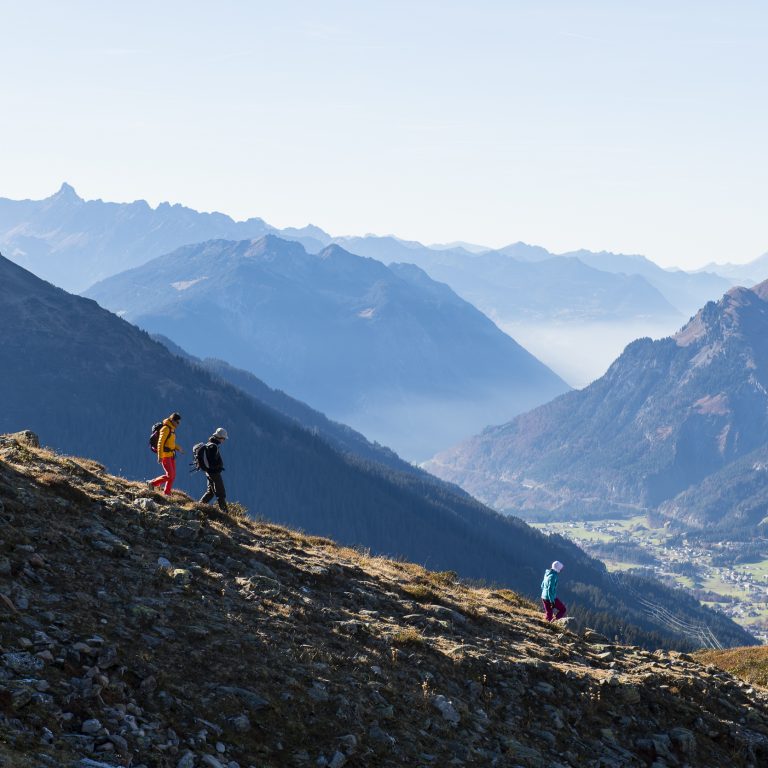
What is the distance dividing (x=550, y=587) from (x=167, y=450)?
15.8 m

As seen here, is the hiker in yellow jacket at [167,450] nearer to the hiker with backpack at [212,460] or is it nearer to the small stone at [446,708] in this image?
the hiker with backpack at [212,460]

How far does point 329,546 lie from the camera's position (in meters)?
38.6

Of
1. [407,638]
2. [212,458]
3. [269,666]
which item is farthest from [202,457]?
[269,666]

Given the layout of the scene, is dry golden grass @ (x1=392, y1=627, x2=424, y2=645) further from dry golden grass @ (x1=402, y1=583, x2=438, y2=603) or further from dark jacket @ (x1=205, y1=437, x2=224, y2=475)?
dark jacket @ (x1=205, y1=437, x2=224, y2=475)

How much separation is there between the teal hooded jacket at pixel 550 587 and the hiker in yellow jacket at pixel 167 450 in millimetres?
14835

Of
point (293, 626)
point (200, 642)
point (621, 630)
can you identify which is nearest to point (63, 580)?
point (200, 642)

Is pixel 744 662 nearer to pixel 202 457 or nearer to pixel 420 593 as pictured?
pixel 420 593

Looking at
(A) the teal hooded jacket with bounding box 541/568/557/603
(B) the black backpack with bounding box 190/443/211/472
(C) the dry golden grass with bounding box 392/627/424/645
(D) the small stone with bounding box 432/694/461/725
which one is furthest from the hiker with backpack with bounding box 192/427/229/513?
(D) the small stone with bounding box 432/694/461/725

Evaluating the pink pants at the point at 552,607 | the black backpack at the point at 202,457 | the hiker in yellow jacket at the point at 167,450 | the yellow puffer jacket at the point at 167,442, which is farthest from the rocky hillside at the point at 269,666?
the pink pants at the point at 552,607

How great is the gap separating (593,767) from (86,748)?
12355 millimetres

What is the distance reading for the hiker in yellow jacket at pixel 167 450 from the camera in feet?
119

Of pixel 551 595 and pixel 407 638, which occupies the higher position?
pixel 551 595

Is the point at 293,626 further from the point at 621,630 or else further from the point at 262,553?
the point at 621,630

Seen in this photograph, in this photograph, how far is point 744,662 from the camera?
1702 inches
